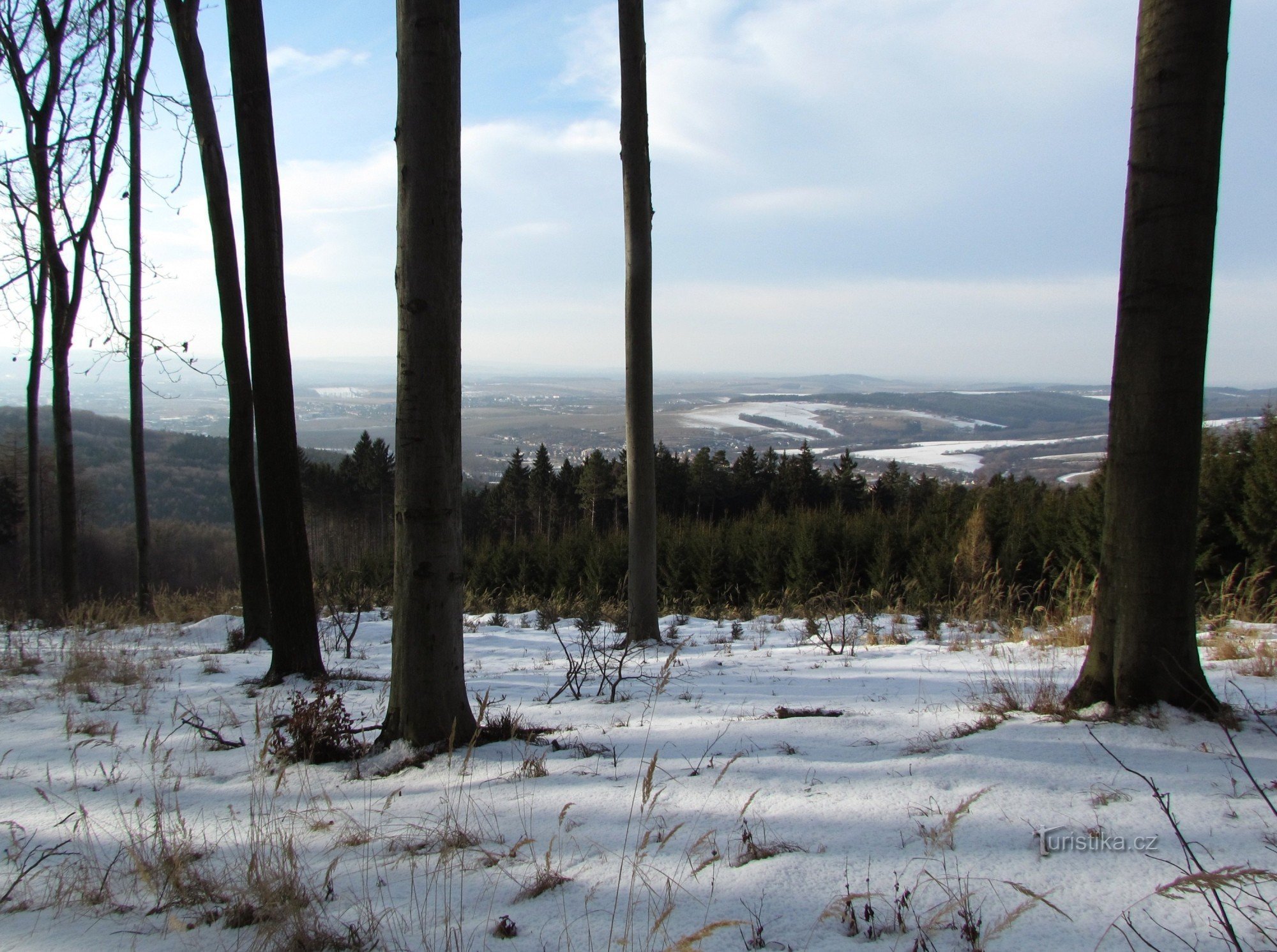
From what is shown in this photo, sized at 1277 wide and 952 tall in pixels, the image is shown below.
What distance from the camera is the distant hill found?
44531 mm

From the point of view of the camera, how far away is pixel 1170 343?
279 centimetres

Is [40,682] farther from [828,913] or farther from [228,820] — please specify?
[828,913]

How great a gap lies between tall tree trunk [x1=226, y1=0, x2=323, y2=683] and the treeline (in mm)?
6306

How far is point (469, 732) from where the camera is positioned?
11.0ft

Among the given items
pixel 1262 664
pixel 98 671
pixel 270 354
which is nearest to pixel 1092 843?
pixel 1262 664

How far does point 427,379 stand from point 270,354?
2.73 metres

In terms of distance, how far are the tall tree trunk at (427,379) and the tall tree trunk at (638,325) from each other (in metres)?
3.45

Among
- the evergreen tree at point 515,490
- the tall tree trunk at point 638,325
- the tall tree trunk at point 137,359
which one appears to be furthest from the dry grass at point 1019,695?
the evergreen tree at point 515,490

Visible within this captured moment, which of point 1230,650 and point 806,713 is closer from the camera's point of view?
point 806,713

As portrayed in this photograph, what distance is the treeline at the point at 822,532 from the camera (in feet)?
30.9

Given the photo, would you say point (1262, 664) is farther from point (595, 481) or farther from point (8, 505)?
point (8, 505)

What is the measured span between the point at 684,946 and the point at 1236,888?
1.28 meters

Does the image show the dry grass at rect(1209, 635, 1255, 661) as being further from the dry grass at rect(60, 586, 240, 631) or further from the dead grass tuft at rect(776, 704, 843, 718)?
the dry grass at rect(60, 586, 240, 631)

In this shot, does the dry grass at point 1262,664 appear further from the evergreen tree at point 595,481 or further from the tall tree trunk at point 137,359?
the evergreen tree at point 595,481
